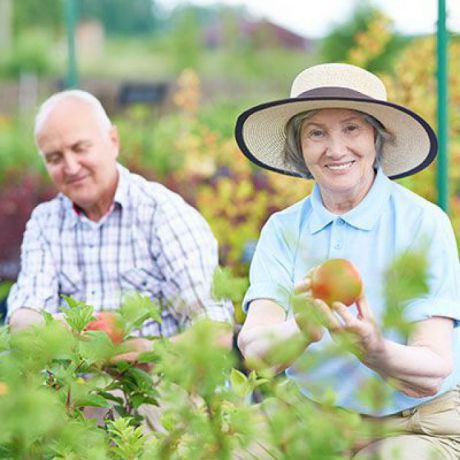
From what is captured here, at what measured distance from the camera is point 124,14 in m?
48.4

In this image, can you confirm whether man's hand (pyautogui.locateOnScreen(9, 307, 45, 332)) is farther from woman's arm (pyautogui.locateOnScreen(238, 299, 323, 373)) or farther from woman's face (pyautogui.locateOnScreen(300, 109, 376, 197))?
woman's face (pyautogui.locateOnScreen(300, 109, 376, 197))

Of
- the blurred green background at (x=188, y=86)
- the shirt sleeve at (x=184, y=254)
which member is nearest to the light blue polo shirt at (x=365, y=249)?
the shirt sleeve at (x=184, y=254)

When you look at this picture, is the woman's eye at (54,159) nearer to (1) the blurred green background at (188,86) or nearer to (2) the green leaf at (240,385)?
(1) the blurred green background at (188,86)

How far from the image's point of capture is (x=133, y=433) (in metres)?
1.71

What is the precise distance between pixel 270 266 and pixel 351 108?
1.23 ft

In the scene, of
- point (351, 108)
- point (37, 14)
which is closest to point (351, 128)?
point (351, 108)

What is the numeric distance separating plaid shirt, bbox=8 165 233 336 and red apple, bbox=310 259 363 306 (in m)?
1.63

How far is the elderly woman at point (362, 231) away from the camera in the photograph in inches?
85.4

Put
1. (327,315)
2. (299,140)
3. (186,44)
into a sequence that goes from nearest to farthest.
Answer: (327,315), (299,140), (186,44)

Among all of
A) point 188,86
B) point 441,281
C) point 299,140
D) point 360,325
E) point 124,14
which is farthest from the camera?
point 124,14

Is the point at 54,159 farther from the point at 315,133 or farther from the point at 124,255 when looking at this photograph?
the point at 315,133

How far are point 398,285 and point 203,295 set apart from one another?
211 cm

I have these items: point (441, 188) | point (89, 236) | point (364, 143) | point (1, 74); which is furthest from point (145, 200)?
point (1, 74)

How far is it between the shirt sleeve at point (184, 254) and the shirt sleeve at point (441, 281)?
102 cm
